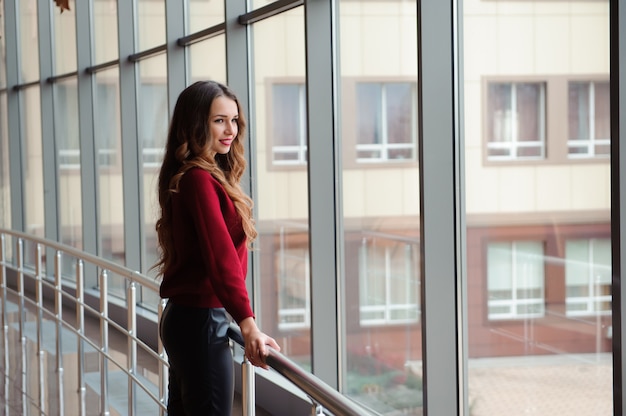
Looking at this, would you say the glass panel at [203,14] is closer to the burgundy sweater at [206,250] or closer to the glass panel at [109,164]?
the glass panel at [109,164]

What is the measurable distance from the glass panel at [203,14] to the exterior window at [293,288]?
140cm

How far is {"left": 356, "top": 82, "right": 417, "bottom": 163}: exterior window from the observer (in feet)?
12.0

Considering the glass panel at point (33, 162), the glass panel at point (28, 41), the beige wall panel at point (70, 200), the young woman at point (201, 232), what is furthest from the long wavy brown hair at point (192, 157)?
the glass panel at point (33, 162)

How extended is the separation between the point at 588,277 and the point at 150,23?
457cm

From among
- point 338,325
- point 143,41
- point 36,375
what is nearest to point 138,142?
point 143,41

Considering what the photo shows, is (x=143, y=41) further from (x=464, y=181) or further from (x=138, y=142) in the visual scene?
(x=464, y=181)

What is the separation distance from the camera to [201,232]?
1978 mm

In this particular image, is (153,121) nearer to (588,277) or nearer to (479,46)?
(479,46)

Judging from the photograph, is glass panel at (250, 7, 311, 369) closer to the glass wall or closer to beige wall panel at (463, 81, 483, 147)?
the glass wall

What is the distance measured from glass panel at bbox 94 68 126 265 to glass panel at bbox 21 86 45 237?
1.60 m

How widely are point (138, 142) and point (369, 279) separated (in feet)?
11.4

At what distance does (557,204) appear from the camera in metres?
2.88

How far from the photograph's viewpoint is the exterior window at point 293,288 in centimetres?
459

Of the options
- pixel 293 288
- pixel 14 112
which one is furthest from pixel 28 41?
pixel 293 288
